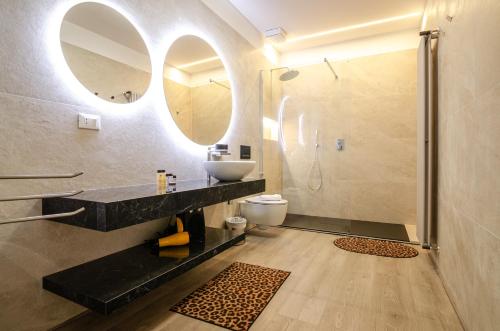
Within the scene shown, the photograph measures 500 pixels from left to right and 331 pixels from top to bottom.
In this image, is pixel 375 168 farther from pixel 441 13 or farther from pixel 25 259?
pixel 25 259

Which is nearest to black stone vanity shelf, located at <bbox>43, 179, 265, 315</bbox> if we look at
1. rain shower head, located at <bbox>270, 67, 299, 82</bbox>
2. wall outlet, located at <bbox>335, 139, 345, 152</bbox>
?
wall outlet, located at <bbox>335, 139, 345, 152</bbox>

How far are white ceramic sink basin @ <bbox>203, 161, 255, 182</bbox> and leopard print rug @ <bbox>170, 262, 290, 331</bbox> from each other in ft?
2.51

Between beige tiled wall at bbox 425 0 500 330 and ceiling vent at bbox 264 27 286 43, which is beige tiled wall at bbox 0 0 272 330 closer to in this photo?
ceiling vent at bbox 264 27 286 43

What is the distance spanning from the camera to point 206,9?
8.66ft

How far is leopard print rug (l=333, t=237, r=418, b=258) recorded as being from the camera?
8.55 ft

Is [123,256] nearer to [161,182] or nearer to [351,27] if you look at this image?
[161,182]

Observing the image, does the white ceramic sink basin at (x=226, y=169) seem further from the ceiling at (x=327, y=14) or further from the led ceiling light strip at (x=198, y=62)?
the ceiling at (x=327, y=14)

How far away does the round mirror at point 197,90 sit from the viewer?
227 centimetres

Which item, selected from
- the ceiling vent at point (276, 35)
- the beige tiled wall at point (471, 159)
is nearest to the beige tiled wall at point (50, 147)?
the ceiling vent at point (276, 35)

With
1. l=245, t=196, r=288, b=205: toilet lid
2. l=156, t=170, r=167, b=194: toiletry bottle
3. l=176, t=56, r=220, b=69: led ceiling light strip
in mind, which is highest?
l=176, t=56, r=220, b=69: led ceiling light strip

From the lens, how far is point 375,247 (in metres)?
2.78

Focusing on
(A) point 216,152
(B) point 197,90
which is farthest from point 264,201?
(B) point 197,90

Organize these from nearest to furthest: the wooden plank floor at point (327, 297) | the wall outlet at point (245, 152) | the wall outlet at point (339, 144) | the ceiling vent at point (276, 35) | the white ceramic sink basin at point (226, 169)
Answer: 1. the wooden plank floor at point (327, 297)
2. the white ceramic sink basin at point (226, 169)
3. the wall outlet at point (245, 152)
4. the ceiling vent at point (276, 35)
5. the wall outlet at point (339, 144)

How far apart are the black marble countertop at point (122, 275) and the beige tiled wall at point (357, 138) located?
228 cm
